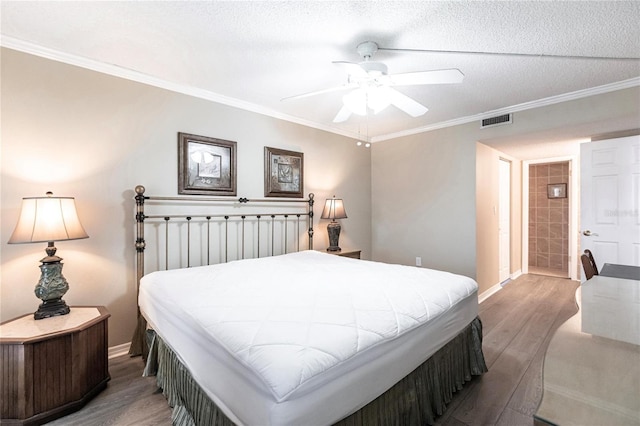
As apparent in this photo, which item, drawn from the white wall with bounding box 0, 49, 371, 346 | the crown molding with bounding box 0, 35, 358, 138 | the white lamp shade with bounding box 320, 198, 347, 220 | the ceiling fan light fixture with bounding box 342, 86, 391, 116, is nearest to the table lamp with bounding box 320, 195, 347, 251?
the white lamp shade with bounding box 320, 198, 347, 220

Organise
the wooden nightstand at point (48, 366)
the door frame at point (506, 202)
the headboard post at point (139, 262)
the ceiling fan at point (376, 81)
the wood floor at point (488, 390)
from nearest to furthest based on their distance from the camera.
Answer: the wooden nightstand at point (48, 366) < the wood floor at point (488, 390) < the ceiling fan at point (376, 81) < the headboard post at point (139, 262) < the door frame at point (506, 202)

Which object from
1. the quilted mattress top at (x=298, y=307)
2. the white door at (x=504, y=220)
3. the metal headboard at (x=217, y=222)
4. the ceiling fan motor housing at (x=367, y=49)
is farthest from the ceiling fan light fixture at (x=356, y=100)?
the white door at (x=504, y=220)

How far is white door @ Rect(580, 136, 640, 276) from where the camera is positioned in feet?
9.79

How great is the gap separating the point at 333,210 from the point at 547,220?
4661mm

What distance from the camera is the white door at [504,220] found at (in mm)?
4625

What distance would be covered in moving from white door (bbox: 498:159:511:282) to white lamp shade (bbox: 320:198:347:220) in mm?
2666

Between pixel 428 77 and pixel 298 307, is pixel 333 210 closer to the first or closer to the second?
pixel 428 77

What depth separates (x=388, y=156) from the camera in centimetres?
450

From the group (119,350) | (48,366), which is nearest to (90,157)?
(48,366)

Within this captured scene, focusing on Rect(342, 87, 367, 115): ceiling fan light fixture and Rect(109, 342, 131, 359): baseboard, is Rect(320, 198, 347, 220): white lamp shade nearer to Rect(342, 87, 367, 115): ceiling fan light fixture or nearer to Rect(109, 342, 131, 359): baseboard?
Rect(342, 87, 367, 115): ceiling fan light fixture

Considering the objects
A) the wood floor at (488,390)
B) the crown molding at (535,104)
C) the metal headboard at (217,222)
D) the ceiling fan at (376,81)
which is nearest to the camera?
the wood floor at (488,390)

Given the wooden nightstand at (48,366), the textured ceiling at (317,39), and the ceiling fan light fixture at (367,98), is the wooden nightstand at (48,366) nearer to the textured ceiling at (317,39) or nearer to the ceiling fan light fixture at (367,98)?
the textured ceiling at (317,39)

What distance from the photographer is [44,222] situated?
1.81 metres

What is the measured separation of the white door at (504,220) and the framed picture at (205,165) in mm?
4105
